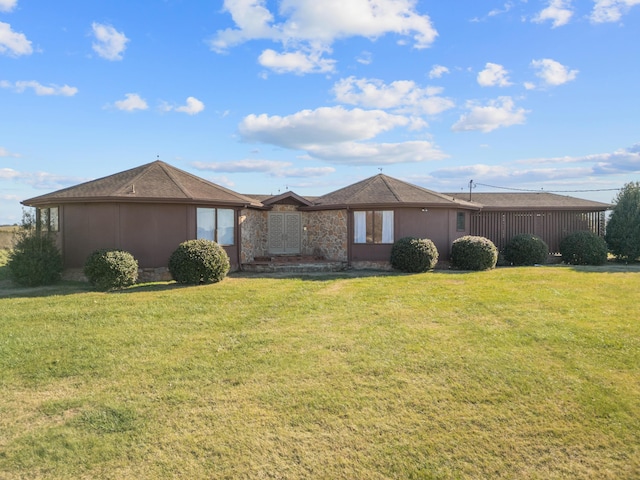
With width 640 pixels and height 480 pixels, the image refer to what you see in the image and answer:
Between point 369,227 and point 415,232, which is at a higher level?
point 369,227

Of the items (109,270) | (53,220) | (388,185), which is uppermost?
(388,185)

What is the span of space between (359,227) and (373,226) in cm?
61

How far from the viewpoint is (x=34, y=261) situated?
45.6ft

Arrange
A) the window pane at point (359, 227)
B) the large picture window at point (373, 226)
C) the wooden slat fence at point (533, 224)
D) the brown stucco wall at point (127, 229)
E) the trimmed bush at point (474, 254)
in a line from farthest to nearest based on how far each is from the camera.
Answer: the wooden slat fence at point (533, 224)
the window pane at point (359, 227)
the large picture window at point (373, 226)
the trimmed bush at point (474, 254)
the brown stucco wall at point (127, 229)

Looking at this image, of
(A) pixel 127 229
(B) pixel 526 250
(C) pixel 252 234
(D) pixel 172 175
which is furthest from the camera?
(C) pixel 252 234

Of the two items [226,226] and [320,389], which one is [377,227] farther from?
[320,389]

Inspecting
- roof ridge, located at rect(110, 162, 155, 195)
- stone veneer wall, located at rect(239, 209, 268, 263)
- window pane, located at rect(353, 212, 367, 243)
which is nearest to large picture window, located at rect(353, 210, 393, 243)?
window pane, located at rect(353, 212, 367, 243)

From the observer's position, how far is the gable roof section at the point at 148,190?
46.9ft

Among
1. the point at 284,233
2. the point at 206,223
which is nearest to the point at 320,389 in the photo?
the point at 206,223

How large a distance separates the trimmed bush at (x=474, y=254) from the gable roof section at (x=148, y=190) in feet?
28.6

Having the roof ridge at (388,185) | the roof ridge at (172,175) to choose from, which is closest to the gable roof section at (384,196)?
the roof ridge at (388,185)

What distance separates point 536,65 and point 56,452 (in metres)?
16.2

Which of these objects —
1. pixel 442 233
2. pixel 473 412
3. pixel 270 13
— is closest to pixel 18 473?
pixel 473 412

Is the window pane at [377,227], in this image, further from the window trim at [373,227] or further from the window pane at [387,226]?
the window pane at [387,226]
